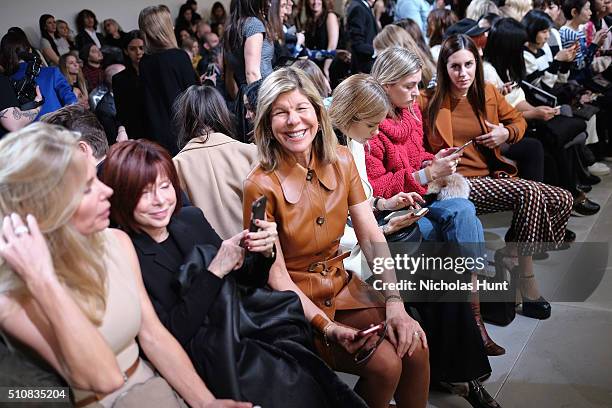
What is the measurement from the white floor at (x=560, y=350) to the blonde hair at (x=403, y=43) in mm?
1493

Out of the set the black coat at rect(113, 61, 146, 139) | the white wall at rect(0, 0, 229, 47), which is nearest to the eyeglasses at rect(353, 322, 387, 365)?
the black coat at rect(113, 61, 146, 139)

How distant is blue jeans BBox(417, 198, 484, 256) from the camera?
3137 mm

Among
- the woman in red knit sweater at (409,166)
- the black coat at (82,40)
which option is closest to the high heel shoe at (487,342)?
the woman in red knit sweater at (409,166)

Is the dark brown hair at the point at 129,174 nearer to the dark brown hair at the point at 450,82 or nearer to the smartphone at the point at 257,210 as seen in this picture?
the smartphone at the point at 257,210

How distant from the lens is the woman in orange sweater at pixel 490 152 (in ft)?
11.4

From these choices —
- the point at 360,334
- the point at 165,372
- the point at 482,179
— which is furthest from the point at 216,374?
the point at 482,179

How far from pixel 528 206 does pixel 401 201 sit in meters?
0.89

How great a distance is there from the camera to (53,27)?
7.79 metres

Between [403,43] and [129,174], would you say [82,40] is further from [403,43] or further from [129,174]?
[129,174]

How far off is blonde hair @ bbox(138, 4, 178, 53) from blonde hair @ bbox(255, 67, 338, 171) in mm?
1770

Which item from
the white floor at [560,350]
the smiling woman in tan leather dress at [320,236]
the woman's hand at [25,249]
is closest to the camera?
the woman's hand at [25,249]

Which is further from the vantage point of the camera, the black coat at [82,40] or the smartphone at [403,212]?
the black coat at [82,40]

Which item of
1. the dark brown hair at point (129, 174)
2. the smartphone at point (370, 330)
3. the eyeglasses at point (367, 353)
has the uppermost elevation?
the dark brown hair at point (129, 174)

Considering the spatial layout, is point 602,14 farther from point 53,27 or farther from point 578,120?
point 53,27
